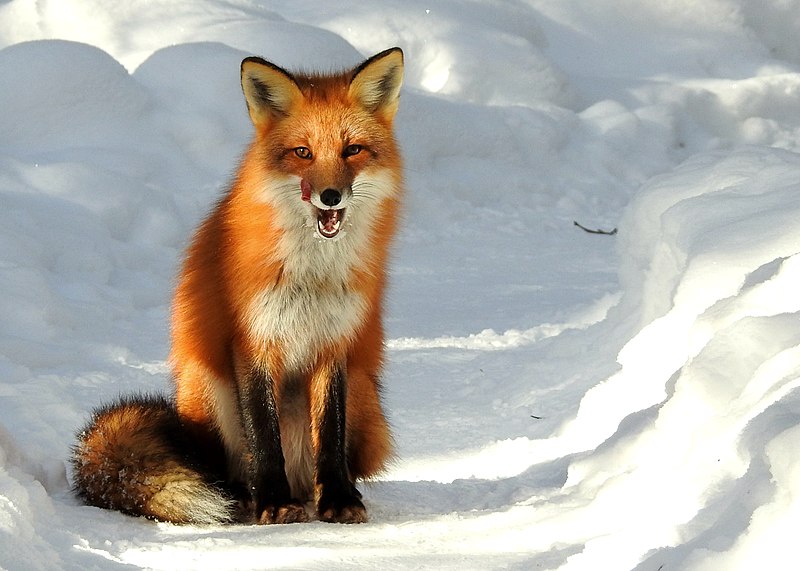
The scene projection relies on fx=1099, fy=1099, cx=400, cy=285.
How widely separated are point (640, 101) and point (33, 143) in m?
6.77

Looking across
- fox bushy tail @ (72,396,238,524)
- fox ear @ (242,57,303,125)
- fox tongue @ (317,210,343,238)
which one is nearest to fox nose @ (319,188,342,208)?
fox tongue @ (317,210,343,238)

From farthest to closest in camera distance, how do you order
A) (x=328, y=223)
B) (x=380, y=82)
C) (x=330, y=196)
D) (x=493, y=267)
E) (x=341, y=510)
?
(x=493, y=267)
(x=380, y=82)
(x=341, y=510)
(x=328, y=223)
(x=330, y=196)

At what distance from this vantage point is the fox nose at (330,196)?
11.7 ft

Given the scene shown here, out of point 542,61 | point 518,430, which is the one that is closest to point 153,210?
point 518,430

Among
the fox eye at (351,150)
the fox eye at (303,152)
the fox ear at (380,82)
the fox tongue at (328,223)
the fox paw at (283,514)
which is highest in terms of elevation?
the fox ear at (380,82)

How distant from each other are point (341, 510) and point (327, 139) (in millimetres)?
1265

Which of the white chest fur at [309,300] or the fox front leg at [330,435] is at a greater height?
the white chest fur at [309,300]

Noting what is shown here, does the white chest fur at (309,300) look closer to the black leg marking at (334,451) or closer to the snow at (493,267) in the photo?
the black leg marking at (334,451)

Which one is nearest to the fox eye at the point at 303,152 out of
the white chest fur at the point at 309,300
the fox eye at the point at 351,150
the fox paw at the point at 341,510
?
the fox eye at the point at 351,150

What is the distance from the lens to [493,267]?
853 cm

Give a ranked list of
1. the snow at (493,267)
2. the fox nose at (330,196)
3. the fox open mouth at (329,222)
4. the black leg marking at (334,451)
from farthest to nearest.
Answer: the black leg marking at (334,451) → the fox open mouth at (329,222) → the fox nose at (330,196) → the snow at (493,267)

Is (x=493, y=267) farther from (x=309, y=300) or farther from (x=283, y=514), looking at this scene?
(x=283, y=514)

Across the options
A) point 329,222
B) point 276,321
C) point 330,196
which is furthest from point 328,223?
point 276,321

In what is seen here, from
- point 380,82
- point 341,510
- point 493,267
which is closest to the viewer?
point 341,510
